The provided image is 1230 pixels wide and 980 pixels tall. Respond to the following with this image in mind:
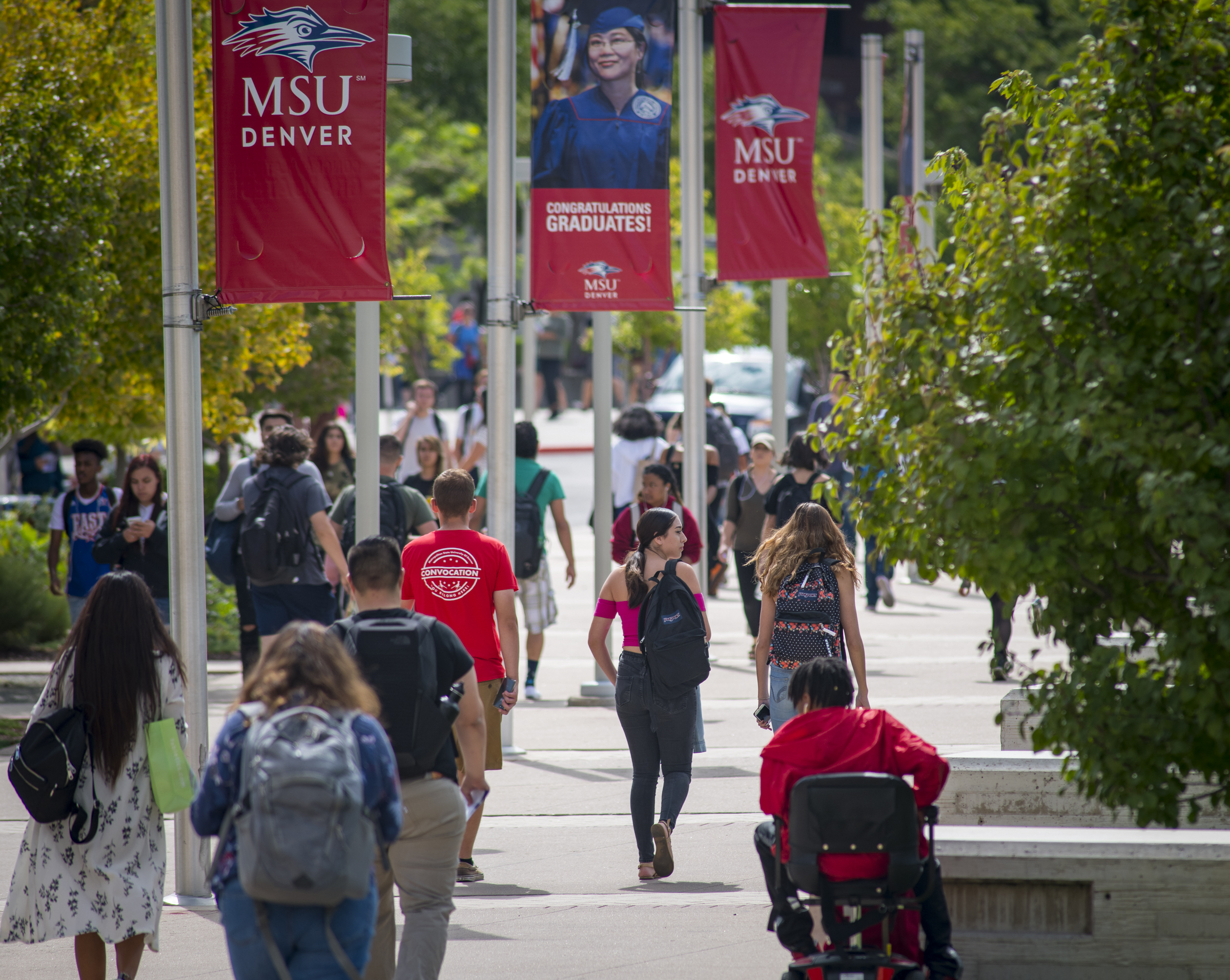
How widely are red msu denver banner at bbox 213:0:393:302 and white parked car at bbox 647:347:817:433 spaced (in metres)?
22.4

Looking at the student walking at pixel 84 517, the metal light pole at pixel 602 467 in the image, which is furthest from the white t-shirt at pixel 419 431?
the student walking at pixel 84 517

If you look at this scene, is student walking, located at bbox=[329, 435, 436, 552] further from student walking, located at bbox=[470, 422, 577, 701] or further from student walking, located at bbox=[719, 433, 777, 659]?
student walking, located at bbox=[719, 433, 777, 659]

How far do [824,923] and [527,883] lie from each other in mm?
2661

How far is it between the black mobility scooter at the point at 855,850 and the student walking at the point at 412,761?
1.12m

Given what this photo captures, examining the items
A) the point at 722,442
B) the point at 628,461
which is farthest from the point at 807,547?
the point at 722,442

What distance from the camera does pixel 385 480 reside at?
1105 cm

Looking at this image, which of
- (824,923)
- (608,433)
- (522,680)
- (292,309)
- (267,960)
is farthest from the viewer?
(292,309)

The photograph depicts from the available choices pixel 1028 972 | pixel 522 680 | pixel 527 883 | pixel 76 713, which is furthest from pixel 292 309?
pixel 1028 972

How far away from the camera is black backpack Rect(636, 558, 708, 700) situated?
713cm

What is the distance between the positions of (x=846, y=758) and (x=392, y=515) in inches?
241

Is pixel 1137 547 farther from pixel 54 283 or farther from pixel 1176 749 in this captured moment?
pixel 54 283

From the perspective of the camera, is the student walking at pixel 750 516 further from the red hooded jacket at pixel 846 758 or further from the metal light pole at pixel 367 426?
the red hooded jacket at pixel 846 758

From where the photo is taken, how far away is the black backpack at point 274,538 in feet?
32.1

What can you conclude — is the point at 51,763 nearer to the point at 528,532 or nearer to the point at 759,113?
the point at 528,532
